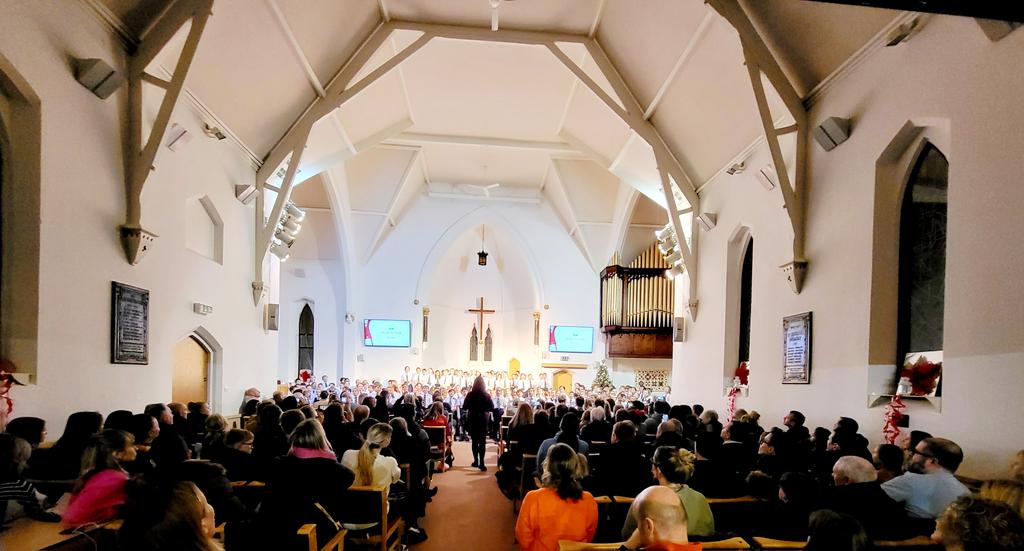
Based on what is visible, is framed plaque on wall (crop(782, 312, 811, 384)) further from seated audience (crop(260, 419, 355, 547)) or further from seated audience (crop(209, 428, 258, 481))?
seated audience (crop(209, 428, 258, 481))

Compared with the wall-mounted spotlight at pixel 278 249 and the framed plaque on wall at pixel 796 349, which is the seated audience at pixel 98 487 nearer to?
the framed plaque on wall at pixel 796 349

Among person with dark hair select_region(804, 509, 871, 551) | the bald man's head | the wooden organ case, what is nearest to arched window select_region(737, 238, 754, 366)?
the wooden organ case

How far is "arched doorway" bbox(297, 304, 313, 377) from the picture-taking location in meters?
17.9

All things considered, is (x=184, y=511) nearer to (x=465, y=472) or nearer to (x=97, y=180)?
(x=97, y=180)

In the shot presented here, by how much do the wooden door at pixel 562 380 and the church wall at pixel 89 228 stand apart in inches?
452

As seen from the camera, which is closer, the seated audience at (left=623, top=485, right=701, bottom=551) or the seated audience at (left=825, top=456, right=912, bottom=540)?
the seated audience at (left=623, top=485, right=701, bottom=551)

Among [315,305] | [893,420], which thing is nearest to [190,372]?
[893,420]

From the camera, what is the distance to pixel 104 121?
5.85 m

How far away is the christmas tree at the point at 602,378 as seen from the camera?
16609 millimetres

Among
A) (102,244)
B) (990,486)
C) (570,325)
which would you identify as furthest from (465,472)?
(570,325)

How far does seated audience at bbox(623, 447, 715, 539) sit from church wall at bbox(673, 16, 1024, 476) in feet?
7.41

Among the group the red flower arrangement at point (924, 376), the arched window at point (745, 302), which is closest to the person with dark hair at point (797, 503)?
the red flower arrangement at point (924, 376)

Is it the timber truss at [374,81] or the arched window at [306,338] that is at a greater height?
the timber truss at [374,81]

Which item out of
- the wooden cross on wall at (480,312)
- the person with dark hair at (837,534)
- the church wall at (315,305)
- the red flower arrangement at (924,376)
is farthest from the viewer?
the wooden cross on wall at (480,312)
